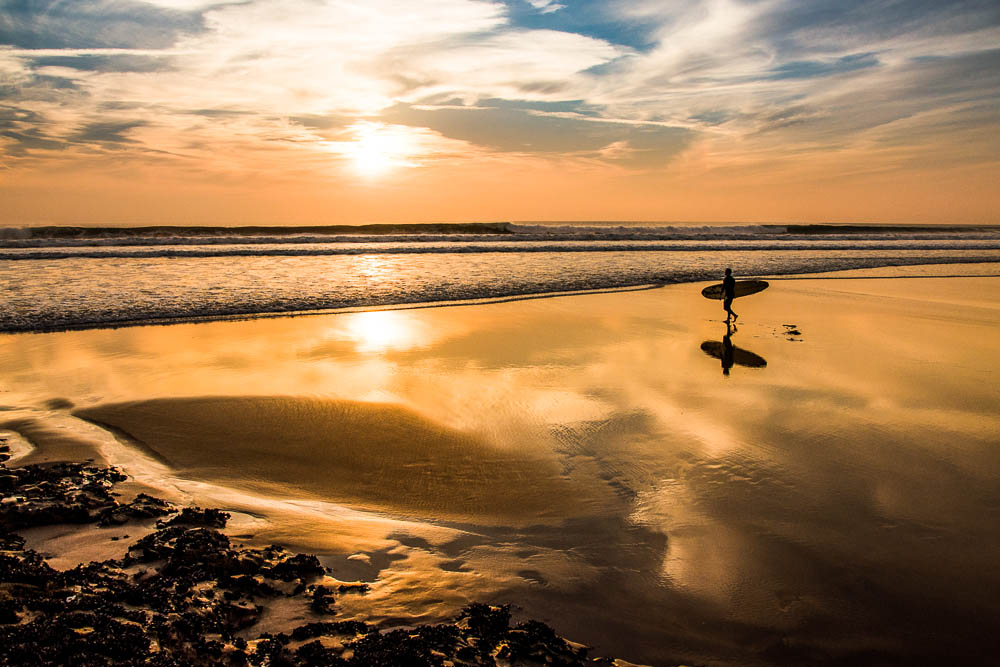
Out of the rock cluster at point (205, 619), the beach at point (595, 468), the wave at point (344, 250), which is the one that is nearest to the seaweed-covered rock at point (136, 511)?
the beach at point (595, 468)

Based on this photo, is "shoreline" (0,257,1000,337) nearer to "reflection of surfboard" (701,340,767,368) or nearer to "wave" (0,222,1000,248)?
"reflection of surfboard" (701,340,767,368)

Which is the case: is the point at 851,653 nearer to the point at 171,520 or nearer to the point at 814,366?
the point at 171,520

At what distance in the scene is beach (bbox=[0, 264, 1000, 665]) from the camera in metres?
3.94

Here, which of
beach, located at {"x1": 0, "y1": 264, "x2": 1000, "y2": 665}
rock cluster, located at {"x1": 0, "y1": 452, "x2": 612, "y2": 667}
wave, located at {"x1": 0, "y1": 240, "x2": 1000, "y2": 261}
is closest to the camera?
rock cluster, located at {"x1": 0, "y1": 452, "x2": 612, "y2": 667}

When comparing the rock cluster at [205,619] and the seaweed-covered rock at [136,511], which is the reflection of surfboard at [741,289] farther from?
the seaweed-covered rock at [136,511]

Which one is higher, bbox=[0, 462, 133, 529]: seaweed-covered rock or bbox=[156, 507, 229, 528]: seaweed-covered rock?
bbox=[0, 462, 133, 529]: seaweed-covered rock

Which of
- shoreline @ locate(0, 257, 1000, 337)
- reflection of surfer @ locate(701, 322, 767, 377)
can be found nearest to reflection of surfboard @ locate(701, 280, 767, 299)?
shoreline @ locate(0, 257, 1000, 337)

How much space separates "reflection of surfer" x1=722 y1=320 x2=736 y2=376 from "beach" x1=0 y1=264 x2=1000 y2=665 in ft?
0.28

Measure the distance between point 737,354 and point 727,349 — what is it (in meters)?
0.46

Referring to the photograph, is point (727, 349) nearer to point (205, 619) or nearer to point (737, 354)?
point (737, 354)

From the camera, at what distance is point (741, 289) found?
18.0 meters

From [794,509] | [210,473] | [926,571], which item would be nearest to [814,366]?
[794,509]

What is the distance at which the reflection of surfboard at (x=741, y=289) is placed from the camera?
17.6 metres

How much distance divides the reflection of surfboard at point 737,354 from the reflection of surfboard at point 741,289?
5.76 m
